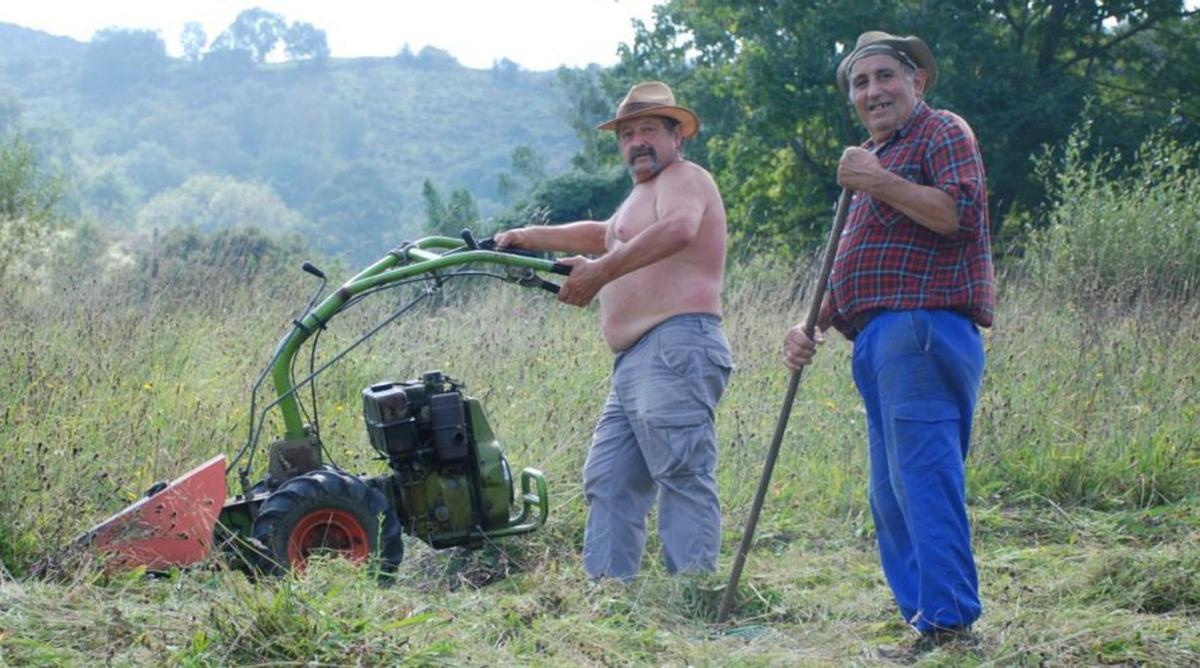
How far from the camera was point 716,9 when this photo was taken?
2441 centimetres

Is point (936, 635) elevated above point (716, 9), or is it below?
below

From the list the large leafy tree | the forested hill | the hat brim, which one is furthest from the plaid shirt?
the forested hill

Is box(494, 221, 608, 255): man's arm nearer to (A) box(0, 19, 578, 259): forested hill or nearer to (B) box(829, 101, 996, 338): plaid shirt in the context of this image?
(B) box(829, 101, 996, 338): plaid shirt

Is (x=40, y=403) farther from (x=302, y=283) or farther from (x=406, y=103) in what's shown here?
(x=406, y=103)

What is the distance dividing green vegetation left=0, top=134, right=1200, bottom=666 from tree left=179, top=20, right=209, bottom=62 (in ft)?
321

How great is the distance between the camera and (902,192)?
13.8ft

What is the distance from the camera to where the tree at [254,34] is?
10369 cm

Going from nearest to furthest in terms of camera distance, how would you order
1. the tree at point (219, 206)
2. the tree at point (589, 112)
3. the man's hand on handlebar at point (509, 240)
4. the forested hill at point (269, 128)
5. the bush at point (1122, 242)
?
the man's hand on handlebar at point (509, 240)
the bush at point (1122, 242)
the tree at point (589, 112)
the tree at point (219, 206)
the forested hill at point (269, 128)

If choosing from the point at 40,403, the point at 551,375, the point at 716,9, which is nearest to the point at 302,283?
the point at 551,375

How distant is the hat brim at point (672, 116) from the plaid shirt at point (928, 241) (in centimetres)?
116

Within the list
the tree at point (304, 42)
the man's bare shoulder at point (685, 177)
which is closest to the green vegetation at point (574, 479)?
the man's bare shoulder at point (685, 177)

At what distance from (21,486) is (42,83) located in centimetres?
10066

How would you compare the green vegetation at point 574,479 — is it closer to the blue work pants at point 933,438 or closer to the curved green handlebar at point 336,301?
the blue work pants at point 933,438

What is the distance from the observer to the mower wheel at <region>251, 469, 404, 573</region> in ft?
17.4
